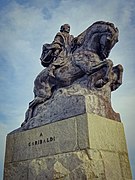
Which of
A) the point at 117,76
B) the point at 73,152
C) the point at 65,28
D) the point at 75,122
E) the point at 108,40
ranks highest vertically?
the point at 65,28

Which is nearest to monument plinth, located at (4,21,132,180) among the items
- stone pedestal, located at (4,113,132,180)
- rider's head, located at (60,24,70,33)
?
stone pedestal, located at (4,113,132,180)

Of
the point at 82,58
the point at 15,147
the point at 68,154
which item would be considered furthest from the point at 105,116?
Result: the point at 15,147

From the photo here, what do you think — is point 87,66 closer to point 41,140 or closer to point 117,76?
point 117,76

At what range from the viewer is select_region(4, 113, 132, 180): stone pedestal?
3436 mm

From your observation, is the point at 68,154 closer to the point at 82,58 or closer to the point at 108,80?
the point at 108,80

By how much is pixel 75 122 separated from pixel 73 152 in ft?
1.70

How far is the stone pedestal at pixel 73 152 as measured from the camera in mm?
3436

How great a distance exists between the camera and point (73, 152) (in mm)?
3566

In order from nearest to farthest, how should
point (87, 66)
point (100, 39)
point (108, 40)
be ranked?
point (87, 66) → point (108, 40) → point (100, 39)

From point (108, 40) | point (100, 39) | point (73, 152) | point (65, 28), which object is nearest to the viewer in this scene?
point (73, 152)

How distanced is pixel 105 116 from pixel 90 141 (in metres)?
0.82

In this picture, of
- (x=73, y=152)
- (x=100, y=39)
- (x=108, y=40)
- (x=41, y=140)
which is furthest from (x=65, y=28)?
(x=73, y=152)

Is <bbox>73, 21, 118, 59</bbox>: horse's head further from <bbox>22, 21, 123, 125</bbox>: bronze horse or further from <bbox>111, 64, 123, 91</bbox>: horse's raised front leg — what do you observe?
<bbox>111, 64, 123, 91</bbox>: horse's raised front leg

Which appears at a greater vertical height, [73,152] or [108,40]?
[108,40]
